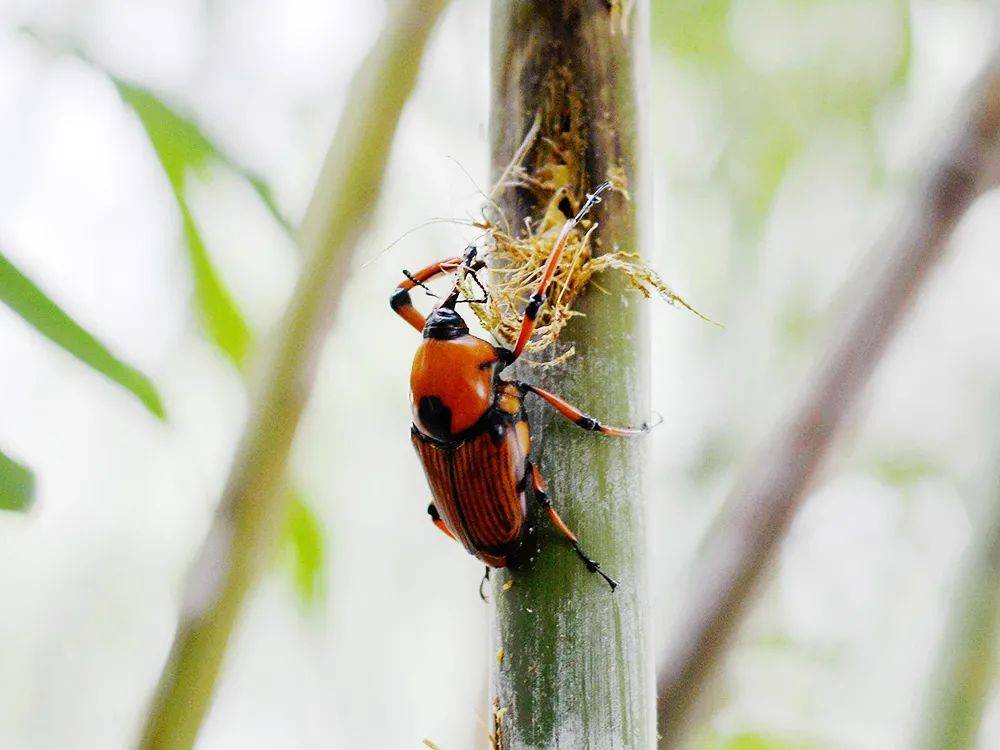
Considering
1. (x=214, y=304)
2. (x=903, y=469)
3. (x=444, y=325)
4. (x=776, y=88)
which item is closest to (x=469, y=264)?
(x=444, y=325)

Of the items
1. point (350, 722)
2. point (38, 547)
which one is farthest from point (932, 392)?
point (38, 547)

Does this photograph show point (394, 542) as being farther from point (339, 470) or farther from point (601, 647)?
point (601, 647)

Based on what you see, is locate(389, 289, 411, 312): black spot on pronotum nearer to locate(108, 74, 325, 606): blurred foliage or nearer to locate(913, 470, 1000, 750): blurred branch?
locate(108, 74, 325, 606): blurred foliage

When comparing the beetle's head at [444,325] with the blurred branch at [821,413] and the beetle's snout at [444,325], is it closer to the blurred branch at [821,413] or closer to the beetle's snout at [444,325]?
the beetle's snout at [444,325]

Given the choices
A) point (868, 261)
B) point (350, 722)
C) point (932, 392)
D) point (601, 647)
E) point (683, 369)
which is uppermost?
point (932, 392)

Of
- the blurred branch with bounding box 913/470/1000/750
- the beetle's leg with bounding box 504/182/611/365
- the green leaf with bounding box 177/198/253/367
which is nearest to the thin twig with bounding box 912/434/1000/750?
the blurred branch with bounding box 913/470/1000/750
